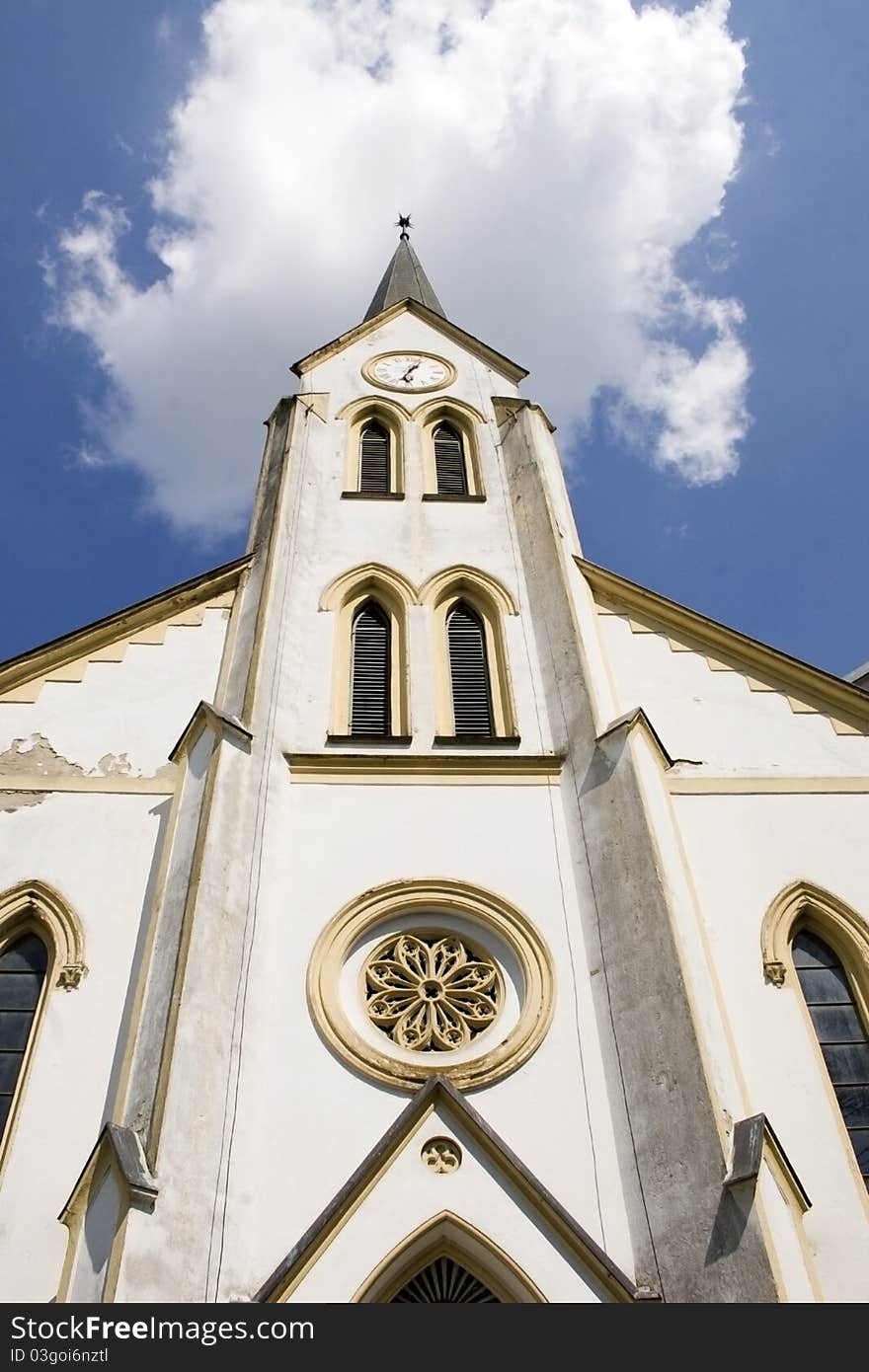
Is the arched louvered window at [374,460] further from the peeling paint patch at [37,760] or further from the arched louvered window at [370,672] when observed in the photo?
the peeling paint patch at [37,760]

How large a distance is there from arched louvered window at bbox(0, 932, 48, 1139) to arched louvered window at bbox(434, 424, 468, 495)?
32.2ft

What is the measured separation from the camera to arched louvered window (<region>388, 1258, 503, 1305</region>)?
873 cm

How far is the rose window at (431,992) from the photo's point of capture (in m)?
10.4

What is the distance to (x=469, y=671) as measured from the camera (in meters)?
14.5

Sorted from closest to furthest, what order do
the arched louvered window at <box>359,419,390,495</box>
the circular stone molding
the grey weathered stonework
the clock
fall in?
the grey weathered stonework, the circular stone molding, the arched louvered window at <box>359,419,390,495</box>, the clock

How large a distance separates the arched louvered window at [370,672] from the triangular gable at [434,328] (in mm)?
8210

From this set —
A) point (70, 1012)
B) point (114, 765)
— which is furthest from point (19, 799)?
point (70, 1012)

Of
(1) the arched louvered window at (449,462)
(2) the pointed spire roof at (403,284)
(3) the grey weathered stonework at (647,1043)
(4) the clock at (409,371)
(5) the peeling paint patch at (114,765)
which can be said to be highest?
(2) the pointed spire roof at (403,284)

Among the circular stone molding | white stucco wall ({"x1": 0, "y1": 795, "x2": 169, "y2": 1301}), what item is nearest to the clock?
white stucco wall ({"x1": 0, "y1": 795, "x2": 169, "y2": 1301})

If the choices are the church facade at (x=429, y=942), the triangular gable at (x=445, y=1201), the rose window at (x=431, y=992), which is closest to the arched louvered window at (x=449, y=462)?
the church facade at (x=429, y=942)

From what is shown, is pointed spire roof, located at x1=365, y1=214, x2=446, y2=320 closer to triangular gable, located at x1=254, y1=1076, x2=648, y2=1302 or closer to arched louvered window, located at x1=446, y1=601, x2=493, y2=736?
arched louvered window, located at x1=446, y1=601, x2=493, y2=736

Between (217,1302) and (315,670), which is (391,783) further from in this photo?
(217,1302)

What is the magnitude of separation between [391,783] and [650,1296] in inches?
230
